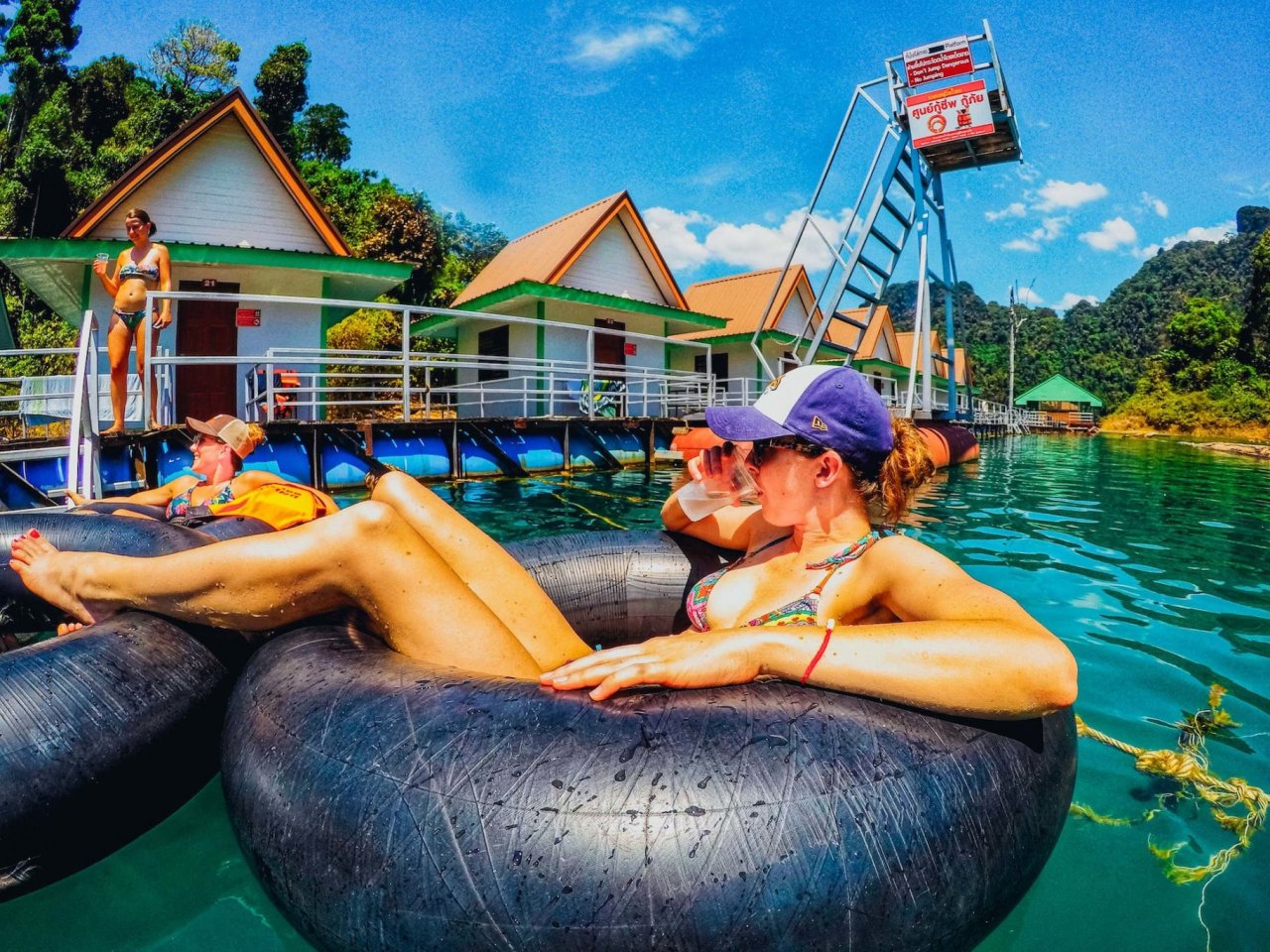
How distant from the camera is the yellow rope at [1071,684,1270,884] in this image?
1824 millimetres

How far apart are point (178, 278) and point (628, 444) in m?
8.00

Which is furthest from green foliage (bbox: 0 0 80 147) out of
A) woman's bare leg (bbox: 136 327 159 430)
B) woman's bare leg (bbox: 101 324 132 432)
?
woman's bare leg (bbox: 101 324 132 432)

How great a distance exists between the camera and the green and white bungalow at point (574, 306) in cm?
1509

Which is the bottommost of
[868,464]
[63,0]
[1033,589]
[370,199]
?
[1033,589]

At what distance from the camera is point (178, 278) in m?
12.0

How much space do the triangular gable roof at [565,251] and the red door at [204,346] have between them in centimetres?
505

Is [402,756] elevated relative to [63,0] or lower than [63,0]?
lower

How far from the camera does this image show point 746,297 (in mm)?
22578

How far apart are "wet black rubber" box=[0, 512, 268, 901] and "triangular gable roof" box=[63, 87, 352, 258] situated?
12451 mm

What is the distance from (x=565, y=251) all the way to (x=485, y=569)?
15033 mm

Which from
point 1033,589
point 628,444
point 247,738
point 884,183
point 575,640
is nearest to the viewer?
point 247,738

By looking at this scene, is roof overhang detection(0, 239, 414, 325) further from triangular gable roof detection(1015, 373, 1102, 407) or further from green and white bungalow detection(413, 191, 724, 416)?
triangular gable roof detection(1015, 373, 1102, 407)

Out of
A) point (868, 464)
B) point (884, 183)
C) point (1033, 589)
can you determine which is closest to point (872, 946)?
point (868, 464)

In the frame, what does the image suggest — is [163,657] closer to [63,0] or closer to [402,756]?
[402,756]
